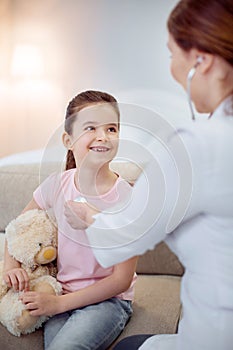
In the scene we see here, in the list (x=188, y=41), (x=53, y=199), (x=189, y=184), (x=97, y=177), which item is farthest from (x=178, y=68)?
(x=53, y=199)

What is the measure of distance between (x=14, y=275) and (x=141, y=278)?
1.21 feet

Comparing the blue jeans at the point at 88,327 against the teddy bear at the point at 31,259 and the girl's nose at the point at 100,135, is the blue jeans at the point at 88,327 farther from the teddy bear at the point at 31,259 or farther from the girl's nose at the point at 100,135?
the girl's nose at the point at 100,135

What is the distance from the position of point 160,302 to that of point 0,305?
0.31 meters

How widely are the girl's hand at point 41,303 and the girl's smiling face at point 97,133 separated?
267mm

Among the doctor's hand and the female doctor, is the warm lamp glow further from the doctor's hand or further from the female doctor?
the female doctor

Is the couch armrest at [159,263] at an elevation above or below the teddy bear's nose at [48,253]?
below

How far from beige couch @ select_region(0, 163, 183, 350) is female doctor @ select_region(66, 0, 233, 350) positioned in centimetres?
11

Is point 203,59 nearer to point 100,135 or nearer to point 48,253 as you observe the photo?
point 100,135


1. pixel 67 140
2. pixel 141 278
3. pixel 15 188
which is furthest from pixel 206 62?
pixel 15 188

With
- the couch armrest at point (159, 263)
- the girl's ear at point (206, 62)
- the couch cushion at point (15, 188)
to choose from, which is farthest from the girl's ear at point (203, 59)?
the couch cushion at point (15, 188)

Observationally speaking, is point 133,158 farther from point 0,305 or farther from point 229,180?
point 0,305

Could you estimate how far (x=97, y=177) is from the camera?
0.77 meters

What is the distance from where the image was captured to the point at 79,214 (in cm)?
69

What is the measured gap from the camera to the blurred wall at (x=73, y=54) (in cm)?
108
